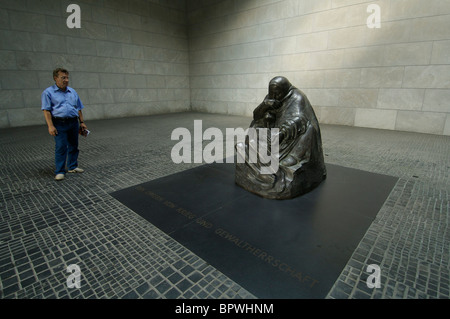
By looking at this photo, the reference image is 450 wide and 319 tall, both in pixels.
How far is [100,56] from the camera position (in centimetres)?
994

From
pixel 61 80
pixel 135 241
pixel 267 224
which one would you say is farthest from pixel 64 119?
pixel 267 224

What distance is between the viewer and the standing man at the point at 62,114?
11.9 feet

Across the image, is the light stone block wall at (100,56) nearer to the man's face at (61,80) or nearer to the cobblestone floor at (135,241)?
the cobblestone floor at (135,241)

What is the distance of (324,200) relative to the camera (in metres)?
3.16

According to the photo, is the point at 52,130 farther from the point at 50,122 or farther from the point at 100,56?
the point at 100,56

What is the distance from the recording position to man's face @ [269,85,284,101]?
3.66 meters

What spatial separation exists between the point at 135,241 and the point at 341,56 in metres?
8.26

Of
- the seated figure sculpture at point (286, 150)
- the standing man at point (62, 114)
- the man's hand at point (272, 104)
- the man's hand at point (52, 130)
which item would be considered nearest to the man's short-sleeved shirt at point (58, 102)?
the standing man at point (62, 114)

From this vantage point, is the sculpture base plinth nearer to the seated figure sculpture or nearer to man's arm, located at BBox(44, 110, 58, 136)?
the seated figure sculpture

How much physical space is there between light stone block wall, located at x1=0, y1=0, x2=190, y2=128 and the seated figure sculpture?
27.6ft

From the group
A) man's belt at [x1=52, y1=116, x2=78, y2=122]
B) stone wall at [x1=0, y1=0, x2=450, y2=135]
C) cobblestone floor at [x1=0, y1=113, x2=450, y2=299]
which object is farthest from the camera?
stone wall at [x1=0, y1=0, x2=450, y2=135]

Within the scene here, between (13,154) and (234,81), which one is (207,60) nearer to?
(234,81)

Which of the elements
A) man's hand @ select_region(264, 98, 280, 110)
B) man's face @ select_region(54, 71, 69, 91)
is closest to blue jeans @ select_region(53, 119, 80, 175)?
man's face @ select_region(54, 71, 69, 91)

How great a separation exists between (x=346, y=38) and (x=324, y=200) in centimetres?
683
